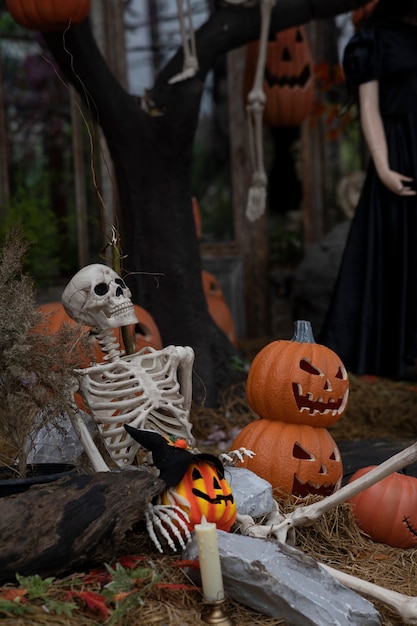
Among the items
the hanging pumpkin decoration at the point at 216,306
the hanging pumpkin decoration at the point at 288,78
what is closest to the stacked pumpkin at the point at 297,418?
the hanging pumpkin decoration at the point at 216,306

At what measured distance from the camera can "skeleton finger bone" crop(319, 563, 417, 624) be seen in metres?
A: 2.17

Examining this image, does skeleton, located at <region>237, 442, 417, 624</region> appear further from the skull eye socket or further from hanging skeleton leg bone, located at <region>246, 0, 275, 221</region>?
hanging skeleton leg bone, located at <region>246, 0, 275, 221</region>

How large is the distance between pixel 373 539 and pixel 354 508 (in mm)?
124

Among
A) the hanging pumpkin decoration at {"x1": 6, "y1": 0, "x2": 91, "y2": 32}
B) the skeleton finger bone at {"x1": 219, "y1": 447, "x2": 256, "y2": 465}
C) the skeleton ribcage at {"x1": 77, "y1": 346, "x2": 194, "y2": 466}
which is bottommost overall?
the skeleton finger bone at {"x1": 219, "y1": 447, "x2": 256, "y2": 465}

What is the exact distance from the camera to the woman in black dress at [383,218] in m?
4.26

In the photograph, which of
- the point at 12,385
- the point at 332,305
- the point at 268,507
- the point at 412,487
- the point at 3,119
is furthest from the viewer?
the point at 3,119

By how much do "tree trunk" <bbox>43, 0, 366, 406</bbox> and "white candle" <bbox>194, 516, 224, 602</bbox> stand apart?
2.45 meters

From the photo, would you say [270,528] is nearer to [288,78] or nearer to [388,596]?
[388,596]

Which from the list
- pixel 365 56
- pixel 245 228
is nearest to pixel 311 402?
pixel 365 56

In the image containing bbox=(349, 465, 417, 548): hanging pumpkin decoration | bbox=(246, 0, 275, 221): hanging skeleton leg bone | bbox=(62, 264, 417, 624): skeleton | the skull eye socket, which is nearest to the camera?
bbox=(62, 264, 417, 624): skeleton

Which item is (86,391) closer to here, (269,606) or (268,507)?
(268,507)

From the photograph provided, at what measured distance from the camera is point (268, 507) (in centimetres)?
268

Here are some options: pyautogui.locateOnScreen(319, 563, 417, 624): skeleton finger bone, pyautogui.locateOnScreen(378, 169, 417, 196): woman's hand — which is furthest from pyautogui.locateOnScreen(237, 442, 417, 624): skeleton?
pyautogui.locateOnScreen(378, 169, 417, 196): woman's hand

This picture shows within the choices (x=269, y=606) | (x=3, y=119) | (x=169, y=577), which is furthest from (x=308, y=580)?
(x=3, y=119)
